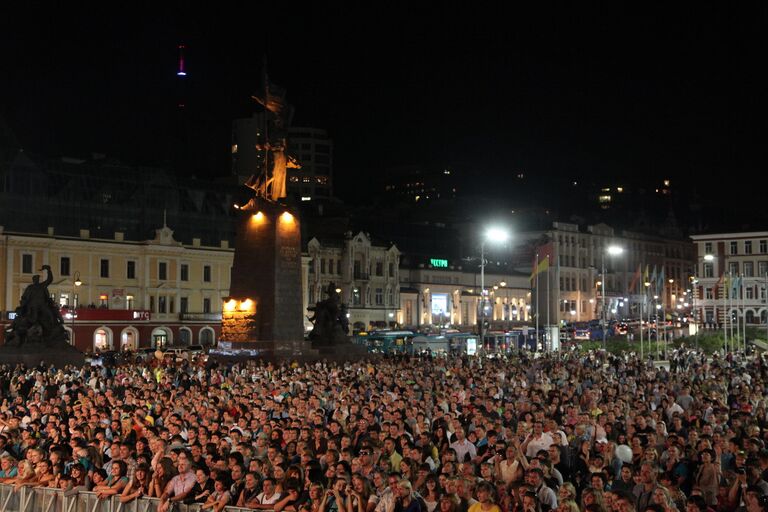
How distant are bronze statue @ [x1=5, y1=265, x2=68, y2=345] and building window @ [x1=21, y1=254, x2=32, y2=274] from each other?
98.4 feet

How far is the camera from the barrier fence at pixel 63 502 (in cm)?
1302

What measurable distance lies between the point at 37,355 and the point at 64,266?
114 ft

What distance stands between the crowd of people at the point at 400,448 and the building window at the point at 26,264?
173 ft

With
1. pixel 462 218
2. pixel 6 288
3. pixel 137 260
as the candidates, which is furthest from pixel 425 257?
pixel 6 288

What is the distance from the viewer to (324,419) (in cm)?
1906

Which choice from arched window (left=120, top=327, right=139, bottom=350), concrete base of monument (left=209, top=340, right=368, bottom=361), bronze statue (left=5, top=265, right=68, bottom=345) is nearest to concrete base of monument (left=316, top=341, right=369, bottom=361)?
concrete base of monument (left=209, top=340, right=368, bottom=361)

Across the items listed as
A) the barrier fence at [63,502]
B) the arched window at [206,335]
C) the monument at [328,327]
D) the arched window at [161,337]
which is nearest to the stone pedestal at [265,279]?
the monument at [328,327]

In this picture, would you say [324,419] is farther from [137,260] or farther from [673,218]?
[673,218]

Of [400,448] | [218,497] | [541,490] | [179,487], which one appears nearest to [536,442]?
[400,448]

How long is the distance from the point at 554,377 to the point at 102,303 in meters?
55.4

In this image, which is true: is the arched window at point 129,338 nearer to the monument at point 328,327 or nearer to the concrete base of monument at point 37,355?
the monument at point 328,327

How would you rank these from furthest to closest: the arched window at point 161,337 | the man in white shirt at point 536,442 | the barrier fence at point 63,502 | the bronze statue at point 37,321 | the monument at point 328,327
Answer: the arched window at point 161,337 < the monument at point 328,327 < the bronze statue at point 37,321 < the man in white shirt at point 536,442 < the barrier fence at point 63,502

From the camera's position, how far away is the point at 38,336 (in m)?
46.0

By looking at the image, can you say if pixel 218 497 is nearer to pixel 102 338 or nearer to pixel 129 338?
pixel 102 338
